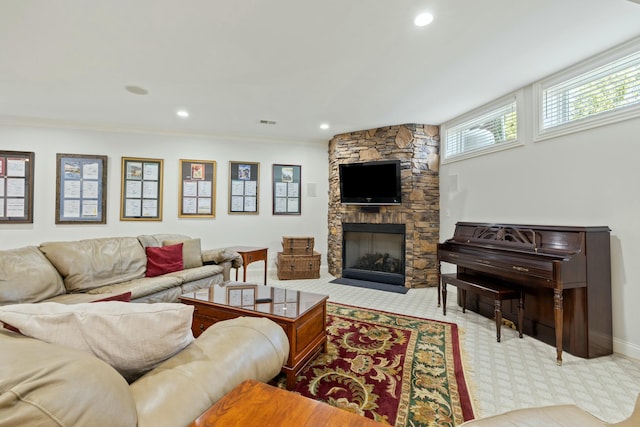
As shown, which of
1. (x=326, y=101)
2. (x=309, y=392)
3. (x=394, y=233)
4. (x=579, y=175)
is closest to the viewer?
(x=309, y=392)

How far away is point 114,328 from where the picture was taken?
2.95 feet

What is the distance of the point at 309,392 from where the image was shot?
182 cm

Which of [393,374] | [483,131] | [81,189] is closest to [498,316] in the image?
[393,374]

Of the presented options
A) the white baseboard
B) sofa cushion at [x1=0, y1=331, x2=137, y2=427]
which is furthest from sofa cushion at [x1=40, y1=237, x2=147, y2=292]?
the white baseboard

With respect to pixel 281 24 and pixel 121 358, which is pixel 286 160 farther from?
pixel 121 358

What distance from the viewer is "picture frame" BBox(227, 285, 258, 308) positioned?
2219mm

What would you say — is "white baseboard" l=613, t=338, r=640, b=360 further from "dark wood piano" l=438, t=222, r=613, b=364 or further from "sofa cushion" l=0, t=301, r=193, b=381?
"sofa cushion" l=0, t=301, r=193, b=381

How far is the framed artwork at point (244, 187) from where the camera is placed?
5125 millimetres

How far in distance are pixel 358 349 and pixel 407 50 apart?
2578mm

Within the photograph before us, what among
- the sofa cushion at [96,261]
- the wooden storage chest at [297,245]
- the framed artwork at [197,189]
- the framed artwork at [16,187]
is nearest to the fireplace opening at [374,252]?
the wooden storage chest at [297,245]

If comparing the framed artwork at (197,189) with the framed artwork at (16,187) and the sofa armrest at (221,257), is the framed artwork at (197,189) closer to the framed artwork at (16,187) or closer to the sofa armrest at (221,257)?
the sofa armrest at (221,257)

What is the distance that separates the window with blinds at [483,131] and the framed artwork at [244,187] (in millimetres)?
3223

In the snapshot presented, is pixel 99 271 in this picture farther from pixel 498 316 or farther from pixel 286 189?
pixel 498 316

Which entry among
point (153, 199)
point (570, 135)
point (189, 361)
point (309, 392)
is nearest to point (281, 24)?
point (189, 361)
